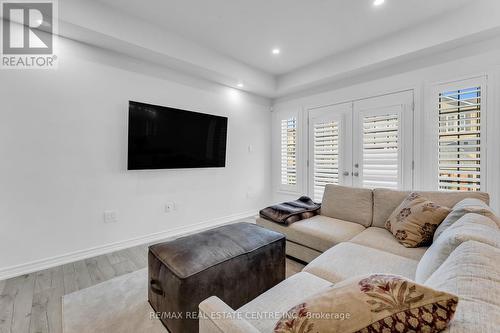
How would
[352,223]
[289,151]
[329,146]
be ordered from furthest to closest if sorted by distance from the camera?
[289,151] → [329,146] → [352,223]

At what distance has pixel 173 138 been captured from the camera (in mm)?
3184

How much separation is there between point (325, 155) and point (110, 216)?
335 centimetres

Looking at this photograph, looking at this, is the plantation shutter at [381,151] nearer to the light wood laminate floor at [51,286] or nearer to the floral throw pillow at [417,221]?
the floral throw pillow at [417,221]

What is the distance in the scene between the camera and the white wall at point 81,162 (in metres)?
2.22

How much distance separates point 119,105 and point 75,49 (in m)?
0.70

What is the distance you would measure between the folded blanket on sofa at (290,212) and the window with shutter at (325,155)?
108cm

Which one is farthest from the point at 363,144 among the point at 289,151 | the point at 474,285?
the point at 474,285

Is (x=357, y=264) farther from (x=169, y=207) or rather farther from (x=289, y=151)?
(x=289, y=151)

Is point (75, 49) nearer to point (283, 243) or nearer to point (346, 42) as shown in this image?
point (283, 243)

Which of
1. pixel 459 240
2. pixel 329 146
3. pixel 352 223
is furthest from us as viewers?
pixel 329 146

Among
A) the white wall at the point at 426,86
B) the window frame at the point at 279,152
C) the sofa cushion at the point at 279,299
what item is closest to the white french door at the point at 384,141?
the white wall at the point at 426,86

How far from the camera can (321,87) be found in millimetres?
3953

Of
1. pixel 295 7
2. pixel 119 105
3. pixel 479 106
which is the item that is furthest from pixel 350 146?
pixel 119 105

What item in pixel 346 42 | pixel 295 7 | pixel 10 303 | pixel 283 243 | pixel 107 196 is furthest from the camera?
pixel 346 42
